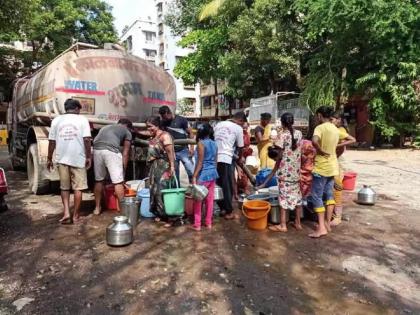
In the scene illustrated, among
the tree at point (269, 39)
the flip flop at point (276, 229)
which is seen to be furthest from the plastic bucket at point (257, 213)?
the tree at point (269, 39)

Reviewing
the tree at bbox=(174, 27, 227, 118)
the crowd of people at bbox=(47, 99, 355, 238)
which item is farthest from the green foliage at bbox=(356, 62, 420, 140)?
the crowd of people at bbox=(47, 99, 355, 238)

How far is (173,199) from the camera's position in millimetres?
5438

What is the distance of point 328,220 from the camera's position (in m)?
5.48

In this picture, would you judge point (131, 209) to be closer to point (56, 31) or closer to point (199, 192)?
point (199, 192)

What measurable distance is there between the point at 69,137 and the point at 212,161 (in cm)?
203

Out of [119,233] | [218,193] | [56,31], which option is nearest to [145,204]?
[218,193]

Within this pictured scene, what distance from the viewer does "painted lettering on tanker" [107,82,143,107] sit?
7.56m

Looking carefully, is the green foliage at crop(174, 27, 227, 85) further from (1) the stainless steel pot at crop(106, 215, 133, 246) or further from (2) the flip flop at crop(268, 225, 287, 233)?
(1) the stainless steel pot at crop(106, 215, 133, 246)

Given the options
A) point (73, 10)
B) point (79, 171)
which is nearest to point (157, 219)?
point (79, 171)

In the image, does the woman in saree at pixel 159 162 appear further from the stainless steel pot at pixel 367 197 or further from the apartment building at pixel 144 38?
the apartment building at pixel 144 38

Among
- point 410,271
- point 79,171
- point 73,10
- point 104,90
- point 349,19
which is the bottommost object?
point 410,271

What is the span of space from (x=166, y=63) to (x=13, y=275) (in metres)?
52.4

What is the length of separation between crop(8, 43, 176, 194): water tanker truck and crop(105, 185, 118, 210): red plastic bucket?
3.91ft

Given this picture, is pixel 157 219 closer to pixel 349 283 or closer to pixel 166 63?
pixel 349 283
